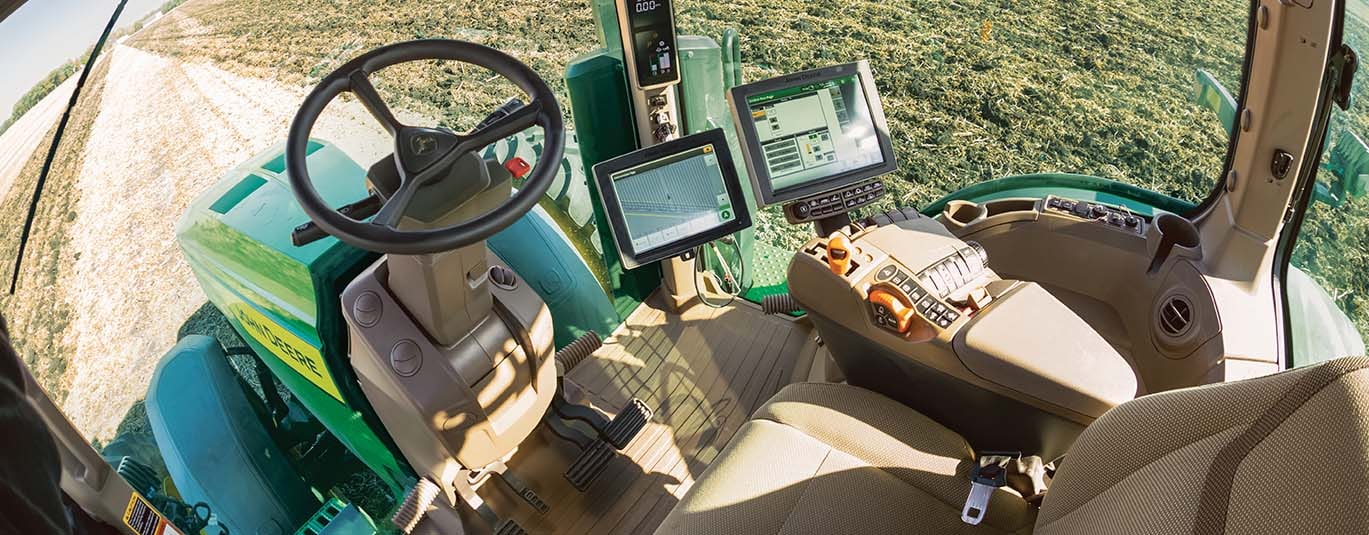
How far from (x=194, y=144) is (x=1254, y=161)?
586 cm

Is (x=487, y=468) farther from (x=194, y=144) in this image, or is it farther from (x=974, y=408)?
(x=194, y=144)

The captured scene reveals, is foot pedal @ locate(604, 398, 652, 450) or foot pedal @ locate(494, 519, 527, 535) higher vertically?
foot pedal @ locate(604, 398, 652, 450)

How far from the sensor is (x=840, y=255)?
1.93 m

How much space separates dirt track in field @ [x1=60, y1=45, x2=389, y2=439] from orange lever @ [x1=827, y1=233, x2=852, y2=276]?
1.36 m

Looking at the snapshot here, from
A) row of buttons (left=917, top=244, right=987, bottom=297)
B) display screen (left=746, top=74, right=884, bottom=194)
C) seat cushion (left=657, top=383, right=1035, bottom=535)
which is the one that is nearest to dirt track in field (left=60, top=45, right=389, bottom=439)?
display screen (left=746, top=74, right=884, bottom=194)

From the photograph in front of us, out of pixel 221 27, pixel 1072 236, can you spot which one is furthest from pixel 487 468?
pixel 221 27

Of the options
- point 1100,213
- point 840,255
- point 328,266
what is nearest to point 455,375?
point 328,266

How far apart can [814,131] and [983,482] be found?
3.66 feet

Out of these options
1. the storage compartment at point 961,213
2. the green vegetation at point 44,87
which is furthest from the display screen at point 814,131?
the green vegetation at point 44,87

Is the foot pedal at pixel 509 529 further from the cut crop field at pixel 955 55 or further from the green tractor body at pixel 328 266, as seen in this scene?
the cut crop field at pixel 955 55

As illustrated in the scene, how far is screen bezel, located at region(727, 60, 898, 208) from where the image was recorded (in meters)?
2.10

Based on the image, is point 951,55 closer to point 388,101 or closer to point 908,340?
point 388,101

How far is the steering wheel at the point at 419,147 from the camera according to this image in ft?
4.32

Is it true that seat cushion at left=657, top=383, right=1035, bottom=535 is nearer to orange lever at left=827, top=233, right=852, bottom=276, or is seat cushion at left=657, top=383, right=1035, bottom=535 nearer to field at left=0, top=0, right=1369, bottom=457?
orange lever at left=827, top=233, right=852, bottom=276
